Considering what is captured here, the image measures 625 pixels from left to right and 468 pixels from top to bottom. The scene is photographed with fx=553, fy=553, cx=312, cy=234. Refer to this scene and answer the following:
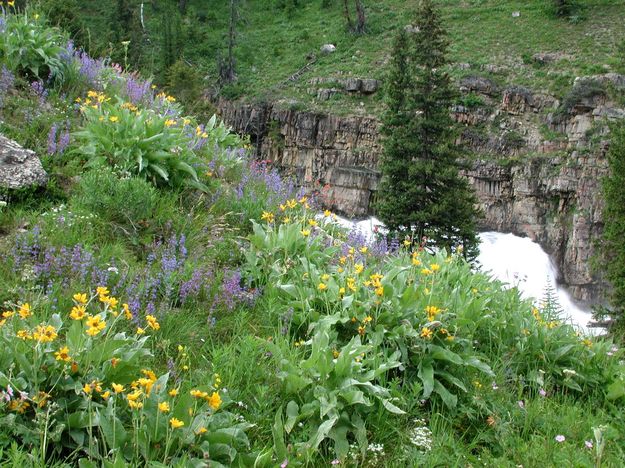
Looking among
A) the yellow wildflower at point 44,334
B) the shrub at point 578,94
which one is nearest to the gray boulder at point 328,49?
the shrub at point 578,94

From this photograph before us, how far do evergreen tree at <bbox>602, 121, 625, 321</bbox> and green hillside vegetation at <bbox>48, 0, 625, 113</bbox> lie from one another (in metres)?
18.6

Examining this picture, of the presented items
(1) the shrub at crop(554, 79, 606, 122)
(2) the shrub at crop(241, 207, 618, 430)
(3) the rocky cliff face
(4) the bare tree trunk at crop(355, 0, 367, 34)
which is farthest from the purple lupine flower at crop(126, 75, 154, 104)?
(4) the bare tree trunk at crop(355, 0, 367, 34)

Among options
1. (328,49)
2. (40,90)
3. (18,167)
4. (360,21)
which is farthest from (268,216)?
(360,21)

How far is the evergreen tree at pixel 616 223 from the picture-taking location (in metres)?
16.6

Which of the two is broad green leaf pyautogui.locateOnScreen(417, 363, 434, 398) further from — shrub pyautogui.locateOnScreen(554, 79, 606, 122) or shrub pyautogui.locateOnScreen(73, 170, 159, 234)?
shrub pyautogui.locateOnScreen(554, 79, 606, 122)

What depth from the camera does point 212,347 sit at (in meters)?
3.17

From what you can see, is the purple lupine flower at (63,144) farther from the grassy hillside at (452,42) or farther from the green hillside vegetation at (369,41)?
the grassy hillside at (452,42)

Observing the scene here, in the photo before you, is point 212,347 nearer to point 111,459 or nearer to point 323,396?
point 323,396

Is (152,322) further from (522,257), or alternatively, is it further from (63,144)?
(522,257)

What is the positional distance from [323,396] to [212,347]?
0.77 meters

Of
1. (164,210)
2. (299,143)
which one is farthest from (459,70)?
(164,210)

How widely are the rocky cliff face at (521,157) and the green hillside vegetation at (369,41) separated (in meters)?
1.90

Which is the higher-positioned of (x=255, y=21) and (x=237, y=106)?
(x=255, y=21)

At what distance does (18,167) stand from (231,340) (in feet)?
7.41
